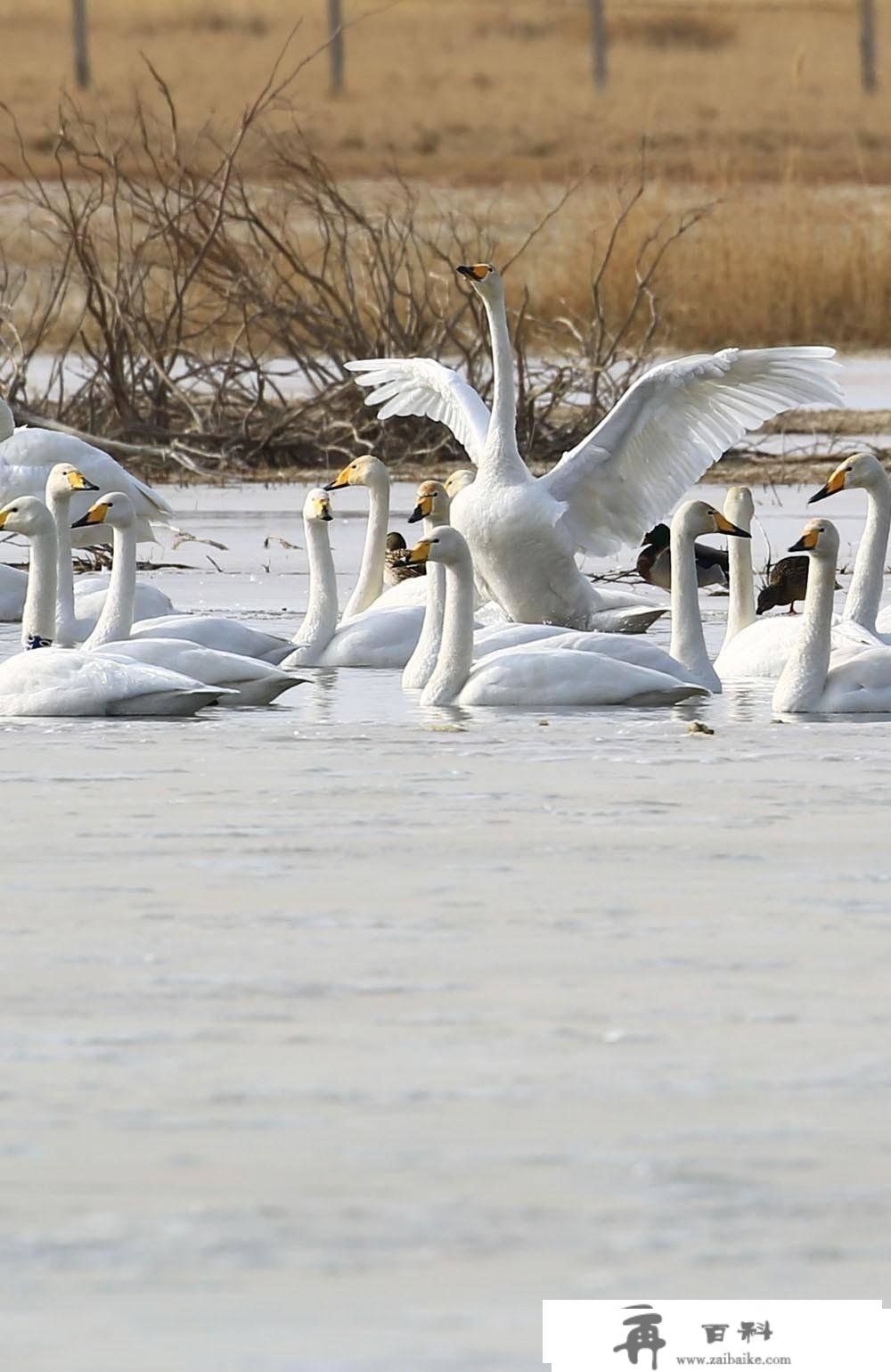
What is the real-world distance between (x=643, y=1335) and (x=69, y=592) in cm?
697

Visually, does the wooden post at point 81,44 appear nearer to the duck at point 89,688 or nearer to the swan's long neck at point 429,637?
the swan's long neck at point 429,637

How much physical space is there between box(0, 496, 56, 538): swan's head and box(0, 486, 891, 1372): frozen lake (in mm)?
2042

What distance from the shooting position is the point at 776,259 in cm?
2214

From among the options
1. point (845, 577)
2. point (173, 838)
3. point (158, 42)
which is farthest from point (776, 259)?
point (158, 42)

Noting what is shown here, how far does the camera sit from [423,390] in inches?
498

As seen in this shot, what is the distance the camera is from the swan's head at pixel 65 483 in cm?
1036

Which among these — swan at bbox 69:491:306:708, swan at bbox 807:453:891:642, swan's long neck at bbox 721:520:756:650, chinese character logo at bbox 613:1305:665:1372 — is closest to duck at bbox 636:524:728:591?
swan's long neck at bbox 721:520:756:650

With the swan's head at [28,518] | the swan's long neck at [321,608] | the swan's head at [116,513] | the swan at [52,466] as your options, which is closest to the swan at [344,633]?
the swan's long neck at [321,608]

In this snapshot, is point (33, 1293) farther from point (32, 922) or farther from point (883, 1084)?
point (32, 922)

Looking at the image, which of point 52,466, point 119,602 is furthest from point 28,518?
point 52,466

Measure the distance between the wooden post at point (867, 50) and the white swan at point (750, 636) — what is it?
5265cm

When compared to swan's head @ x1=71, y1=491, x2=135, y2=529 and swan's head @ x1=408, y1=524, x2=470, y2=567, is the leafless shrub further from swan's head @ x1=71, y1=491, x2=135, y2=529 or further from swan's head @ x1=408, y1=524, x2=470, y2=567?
swan's head @ x1=408, y1=524, x2=470, y2=567

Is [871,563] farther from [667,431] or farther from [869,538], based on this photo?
[667,431]

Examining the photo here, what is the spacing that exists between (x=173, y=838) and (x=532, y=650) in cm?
265
